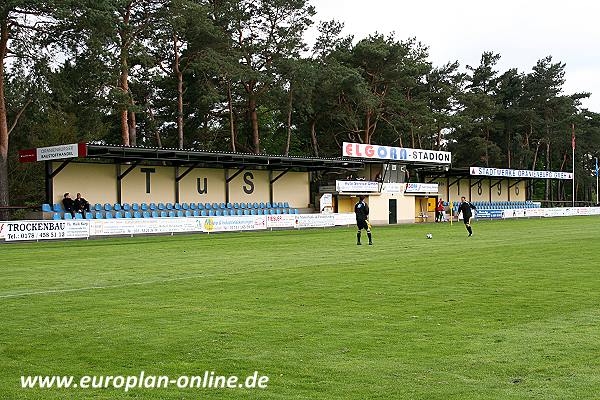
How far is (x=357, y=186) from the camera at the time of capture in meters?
52.8

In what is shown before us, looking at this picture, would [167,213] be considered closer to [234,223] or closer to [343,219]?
[234,223]

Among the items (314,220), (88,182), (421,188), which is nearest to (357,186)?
(314,220)

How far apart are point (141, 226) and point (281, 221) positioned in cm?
1053

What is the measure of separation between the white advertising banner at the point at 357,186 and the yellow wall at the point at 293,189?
333cm

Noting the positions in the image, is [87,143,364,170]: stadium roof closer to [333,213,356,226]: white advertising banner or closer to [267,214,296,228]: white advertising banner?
[333,213,356,226]: white advertising banner

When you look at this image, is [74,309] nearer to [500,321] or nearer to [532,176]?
[500,321]

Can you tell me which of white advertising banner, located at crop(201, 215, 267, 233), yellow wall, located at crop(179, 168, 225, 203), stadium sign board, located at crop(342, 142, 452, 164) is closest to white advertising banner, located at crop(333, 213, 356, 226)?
stadium sign board, located at crop(342, 142, 452, 164)

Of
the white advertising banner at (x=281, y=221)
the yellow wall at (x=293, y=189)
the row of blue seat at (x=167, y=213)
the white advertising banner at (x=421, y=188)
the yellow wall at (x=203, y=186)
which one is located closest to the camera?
the row of blue seat at (x=167, y=213)

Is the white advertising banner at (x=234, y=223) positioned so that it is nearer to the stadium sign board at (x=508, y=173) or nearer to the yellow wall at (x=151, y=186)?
the yellow wall at (x=151, y=186)

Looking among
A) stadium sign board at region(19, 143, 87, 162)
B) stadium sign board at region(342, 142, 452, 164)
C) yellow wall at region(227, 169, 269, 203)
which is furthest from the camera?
stadium sign board at region(342, 142, 452, 164)

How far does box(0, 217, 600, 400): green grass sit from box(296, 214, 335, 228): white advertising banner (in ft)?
85.5

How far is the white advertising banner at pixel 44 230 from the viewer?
99.9 feet

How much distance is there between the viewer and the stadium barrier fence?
→ 102 ft

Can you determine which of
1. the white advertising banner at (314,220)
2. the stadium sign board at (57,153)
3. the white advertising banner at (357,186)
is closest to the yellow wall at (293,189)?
the white advertising banner at (357,186)
